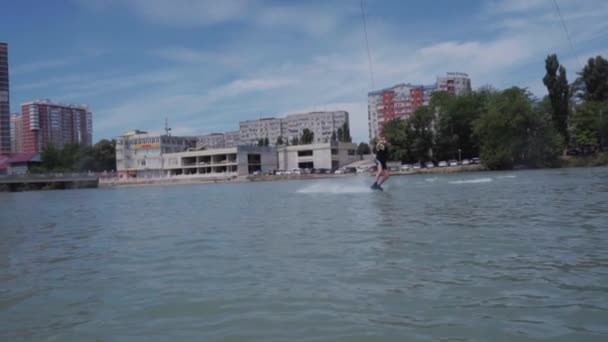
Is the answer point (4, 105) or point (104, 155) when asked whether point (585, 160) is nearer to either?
point (104, 155)

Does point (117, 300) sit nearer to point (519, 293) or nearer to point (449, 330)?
point (449, 330)

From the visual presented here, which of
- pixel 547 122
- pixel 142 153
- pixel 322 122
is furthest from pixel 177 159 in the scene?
pixel 322 122

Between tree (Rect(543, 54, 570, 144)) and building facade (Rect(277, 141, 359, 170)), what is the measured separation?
52196mm

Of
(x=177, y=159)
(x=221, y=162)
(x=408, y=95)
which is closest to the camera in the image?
(x=221, y=162)

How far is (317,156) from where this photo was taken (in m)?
114

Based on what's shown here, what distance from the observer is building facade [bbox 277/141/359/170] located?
370 feet

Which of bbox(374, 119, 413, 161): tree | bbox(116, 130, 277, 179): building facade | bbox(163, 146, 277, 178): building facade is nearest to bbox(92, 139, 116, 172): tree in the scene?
bbox(116, 130, 277, 179): building facade

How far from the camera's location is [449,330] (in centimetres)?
394

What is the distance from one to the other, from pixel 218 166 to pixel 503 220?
106 metres

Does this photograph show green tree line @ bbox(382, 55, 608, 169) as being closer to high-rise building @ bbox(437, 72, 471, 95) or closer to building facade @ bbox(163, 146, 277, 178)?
building facade @ bbox(163, 146, 277, 178)

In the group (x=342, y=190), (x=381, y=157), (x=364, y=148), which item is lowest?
(x=342, y=190)

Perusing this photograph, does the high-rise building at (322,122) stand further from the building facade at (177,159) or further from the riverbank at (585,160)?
the riverbank at (585,160)

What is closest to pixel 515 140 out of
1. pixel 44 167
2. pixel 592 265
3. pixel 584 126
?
pixel 584 126

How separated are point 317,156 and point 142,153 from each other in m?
43.8
